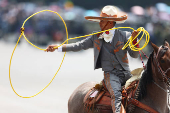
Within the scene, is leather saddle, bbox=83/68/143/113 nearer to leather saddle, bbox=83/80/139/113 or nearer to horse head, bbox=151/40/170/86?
leather saddle, bbox=83/80/139/113

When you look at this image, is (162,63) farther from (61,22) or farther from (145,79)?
(61,22)

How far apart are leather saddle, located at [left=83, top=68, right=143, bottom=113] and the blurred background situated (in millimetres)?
1233

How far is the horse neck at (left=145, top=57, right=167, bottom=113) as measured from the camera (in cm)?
574

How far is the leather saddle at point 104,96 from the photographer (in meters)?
5.96

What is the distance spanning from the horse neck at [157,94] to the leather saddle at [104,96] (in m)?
0.24

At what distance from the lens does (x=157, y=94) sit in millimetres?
5785

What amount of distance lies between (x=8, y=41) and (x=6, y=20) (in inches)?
66.7

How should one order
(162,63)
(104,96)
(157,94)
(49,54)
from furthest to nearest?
(49,54), (104,96), (157,94), (162,63)

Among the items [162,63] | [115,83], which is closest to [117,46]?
[115,83]

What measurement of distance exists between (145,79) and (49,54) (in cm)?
1622

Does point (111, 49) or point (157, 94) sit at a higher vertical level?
point (111, 49)

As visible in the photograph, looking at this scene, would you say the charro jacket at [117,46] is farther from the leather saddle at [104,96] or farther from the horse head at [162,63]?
the horse head at [162,63]

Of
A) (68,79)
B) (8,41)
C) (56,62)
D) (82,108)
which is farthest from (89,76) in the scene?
(8,41)

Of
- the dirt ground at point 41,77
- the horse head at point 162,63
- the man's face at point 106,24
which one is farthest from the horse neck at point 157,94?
the dirt ground at point 41,77
